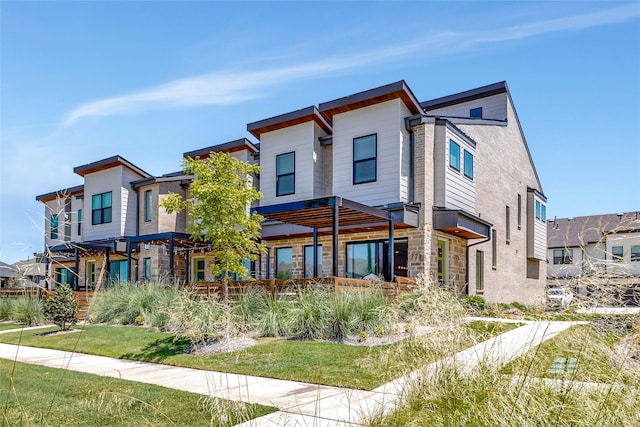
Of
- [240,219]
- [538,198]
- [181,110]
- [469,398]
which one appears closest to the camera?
[469,398]

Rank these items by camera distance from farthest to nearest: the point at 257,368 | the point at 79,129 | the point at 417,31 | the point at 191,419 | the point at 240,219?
the point at 240,219 < the point at 417,31 < the point at 79,129 < the point at 257,368 < the point at 191,419

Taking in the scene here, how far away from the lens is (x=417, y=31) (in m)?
10.2

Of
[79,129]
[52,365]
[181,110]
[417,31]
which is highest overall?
[417,31]

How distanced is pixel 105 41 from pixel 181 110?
282cm

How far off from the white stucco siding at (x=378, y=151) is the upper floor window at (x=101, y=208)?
14.3 m

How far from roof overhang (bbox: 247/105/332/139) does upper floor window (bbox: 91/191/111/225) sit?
10.6 meters

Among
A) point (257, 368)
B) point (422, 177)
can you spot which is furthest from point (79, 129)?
point (422, 177)

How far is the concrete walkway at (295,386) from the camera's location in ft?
15.1

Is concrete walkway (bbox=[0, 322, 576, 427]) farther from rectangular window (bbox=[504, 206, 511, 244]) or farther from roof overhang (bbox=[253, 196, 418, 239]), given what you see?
rectangular window (bbox=[504, 206, 511, 244])

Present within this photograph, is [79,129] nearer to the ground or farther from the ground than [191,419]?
farther from the ground

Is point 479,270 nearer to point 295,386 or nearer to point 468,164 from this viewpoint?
point 468,164

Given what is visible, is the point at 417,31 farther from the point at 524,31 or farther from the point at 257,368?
the point at 257,368

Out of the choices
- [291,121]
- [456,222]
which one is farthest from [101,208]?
[456,222]

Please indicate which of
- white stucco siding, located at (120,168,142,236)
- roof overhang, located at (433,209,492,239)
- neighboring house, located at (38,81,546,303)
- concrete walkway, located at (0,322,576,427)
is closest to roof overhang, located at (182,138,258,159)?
neighboring house, located at (38,81,546,303)
